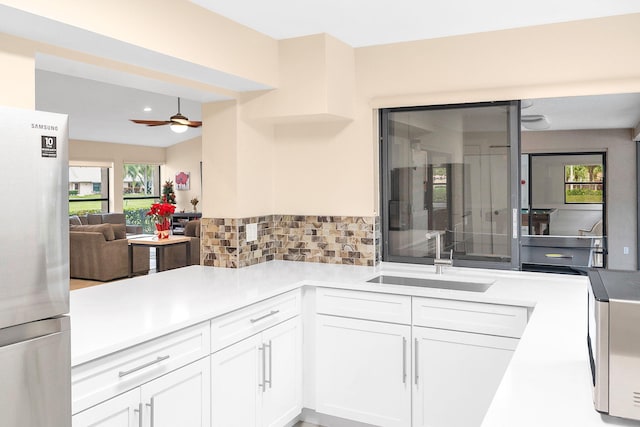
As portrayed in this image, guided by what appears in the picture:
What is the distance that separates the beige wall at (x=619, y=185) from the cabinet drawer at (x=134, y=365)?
7.02 metres

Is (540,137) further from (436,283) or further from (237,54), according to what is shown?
(237,54)

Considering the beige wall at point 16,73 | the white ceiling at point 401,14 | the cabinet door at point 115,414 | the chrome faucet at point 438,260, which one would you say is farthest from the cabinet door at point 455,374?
the beige wall at point 16,73

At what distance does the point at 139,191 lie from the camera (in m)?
12.4

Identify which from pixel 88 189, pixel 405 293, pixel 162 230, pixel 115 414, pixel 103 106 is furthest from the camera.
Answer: pixel 88 189

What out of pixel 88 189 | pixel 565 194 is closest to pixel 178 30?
pixel 565 194

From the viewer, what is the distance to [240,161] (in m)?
3.41

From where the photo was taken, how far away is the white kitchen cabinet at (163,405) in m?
1.80

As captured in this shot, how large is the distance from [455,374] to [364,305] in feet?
1.93

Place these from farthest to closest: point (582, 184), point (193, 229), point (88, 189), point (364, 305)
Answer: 1. point (88, 189)
2. point (582, 184)
3. point (193, 229)
4. point (364, 305)

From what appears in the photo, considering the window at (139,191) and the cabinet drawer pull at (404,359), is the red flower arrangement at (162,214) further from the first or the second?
the cabinet drawer pull at (404,359)

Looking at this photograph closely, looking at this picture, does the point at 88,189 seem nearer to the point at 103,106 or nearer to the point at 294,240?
the point at 103,106

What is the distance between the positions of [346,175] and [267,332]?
4.24 ft

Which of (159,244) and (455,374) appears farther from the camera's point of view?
(159,244)

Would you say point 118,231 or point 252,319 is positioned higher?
point 118,231
